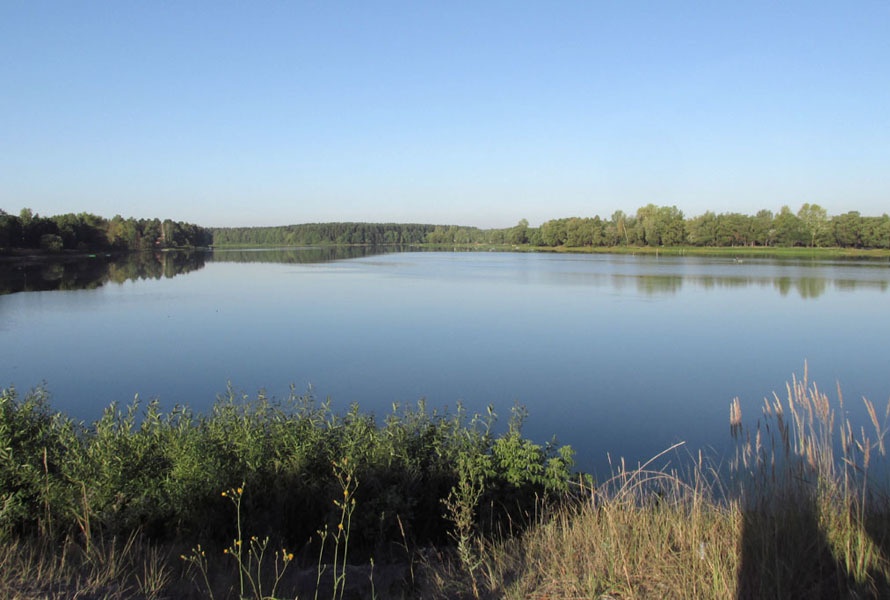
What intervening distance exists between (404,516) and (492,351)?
8.93 meters

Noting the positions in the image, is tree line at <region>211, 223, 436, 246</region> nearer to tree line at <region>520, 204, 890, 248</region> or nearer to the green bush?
tree line at <region>520, 204, 890, 248</region>

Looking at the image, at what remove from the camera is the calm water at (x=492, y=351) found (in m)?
9.26

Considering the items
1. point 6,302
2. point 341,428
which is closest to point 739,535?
point 341,428

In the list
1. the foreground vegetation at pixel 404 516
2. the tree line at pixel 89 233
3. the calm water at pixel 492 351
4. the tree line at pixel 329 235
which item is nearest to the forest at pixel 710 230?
the tree line at pixel 329 235

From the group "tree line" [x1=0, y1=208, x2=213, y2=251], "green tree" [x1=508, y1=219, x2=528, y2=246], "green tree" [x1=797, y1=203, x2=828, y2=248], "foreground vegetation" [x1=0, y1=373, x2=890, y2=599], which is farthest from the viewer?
"green tree" [x1=508, y1=219, x2=528, y2=246]

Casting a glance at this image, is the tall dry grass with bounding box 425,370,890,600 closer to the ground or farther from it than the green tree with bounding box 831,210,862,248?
closer to the ground

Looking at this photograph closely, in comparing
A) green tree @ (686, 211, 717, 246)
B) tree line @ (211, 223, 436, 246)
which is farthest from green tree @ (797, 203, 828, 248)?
tree line @ (211, 223, 436, 246)

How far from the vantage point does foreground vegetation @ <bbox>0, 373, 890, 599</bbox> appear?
118 inches

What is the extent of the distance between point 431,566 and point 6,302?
25.5m

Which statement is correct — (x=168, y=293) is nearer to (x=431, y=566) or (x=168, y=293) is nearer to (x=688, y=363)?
(x=688, y=363)

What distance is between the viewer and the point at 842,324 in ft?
56.9

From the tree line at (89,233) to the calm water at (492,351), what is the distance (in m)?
37.7

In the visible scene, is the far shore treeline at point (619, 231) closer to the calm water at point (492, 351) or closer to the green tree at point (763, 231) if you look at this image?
the green tree at point (763, 231)

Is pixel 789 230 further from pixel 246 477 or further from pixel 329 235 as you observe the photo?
pixel 329 235
